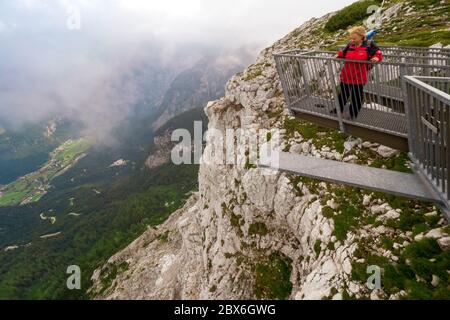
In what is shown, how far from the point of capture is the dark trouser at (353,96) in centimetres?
1114

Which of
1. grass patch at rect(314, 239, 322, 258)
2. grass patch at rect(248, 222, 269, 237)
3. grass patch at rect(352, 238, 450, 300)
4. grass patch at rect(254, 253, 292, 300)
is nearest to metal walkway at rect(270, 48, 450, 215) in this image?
grass patch at rect(352, 238, 450, 300)

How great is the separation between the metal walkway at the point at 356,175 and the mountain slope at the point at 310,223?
0.26m

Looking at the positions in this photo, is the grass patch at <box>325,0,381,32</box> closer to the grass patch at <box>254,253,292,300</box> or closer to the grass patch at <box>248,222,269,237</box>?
the grass patch at <box>248,222,269,237</box>

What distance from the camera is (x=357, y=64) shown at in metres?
10.7

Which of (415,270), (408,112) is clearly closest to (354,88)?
(408,112)

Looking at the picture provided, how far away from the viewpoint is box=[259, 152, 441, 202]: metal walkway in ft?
28.8

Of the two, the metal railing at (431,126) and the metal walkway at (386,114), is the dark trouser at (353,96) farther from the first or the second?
the metal railing at (431,126)

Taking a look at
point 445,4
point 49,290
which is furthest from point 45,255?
point 445,4

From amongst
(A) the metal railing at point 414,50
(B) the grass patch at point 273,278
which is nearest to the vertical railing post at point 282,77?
(A) the metal railing at point 414,50

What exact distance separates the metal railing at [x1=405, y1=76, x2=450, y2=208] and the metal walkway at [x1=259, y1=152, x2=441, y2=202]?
371 millimetres

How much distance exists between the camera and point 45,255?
197 meters

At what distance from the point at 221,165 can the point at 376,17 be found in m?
20.5

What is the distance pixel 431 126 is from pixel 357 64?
4018mm

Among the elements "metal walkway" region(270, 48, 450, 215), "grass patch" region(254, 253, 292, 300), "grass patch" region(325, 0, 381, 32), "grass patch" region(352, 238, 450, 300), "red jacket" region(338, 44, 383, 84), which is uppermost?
"grass patch" region(325, 0, 381, 32)
